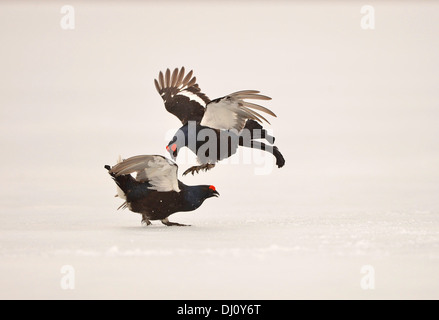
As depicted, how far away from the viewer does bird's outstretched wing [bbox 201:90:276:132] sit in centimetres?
720

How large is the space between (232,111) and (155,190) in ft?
3.83

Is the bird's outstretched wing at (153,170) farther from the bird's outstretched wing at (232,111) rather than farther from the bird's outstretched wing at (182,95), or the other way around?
the bird's outstretched wing at (182,95)

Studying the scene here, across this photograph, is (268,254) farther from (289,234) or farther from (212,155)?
(212,155)

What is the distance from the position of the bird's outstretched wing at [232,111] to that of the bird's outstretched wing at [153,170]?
0.89m

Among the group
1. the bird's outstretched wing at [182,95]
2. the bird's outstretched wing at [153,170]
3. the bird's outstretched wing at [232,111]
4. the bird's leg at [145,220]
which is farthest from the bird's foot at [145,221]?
the bird's outstretched wing at [182,95]

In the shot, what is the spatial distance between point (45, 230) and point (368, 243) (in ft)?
10.0

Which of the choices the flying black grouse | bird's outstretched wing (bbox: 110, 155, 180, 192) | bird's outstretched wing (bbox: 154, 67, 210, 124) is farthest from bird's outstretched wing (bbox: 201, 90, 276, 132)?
bird's outstretched wing (bbox: 110, 155, 180, 192)

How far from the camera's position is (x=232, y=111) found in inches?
292

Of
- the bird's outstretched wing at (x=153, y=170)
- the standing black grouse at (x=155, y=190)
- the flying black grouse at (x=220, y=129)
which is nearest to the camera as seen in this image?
the bird's outstretched wing at (x=153, y=170)

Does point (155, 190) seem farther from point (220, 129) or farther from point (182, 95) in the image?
point (182, 95)

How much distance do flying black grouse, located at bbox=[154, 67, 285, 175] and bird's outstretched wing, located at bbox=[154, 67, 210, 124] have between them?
12mm

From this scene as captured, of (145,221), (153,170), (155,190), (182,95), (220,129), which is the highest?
(182,95)

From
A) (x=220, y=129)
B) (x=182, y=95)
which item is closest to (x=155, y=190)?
(x=220, y=129)

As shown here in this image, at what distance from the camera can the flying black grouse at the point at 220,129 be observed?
287 inches
